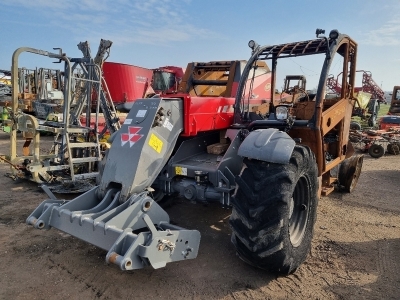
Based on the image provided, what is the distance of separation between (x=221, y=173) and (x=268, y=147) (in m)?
0.74

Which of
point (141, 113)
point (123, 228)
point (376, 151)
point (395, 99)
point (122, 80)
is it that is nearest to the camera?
point (123, 228)

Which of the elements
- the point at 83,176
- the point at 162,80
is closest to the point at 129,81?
the point at 162,80

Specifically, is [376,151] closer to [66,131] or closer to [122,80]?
[66,131]

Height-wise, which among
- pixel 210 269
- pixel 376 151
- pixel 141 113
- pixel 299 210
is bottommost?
pixel 210 269

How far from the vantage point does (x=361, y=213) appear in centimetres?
496

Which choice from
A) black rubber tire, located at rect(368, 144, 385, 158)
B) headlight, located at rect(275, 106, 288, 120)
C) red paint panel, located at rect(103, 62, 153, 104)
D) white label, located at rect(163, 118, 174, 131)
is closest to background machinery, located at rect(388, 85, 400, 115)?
black rubber tire, located at rect(368, 144, 385, 158)

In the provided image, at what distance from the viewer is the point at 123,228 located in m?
2.77

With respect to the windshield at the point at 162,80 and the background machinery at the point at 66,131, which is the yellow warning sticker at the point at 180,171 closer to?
the background machinery at the point at 66,131

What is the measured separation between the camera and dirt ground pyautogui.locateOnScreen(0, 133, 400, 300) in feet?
9.43

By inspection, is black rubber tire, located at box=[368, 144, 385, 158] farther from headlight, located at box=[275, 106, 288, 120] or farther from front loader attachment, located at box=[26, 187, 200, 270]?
front loader attachment, located at box=[26, 187, 200, 270]

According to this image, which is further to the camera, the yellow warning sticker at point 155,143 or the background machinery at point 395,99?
the background machinery at point 395,99

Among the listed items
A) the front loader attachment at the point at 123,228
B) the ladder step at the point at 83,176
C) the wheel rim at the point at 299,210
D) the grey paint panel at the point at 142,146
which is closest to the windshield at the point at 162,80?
the ladder step at the point at 83,176

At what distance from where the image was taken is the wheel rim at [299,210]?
346 centimetres

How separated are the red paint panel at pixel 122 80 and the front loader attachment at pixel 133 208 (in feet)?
36.1
